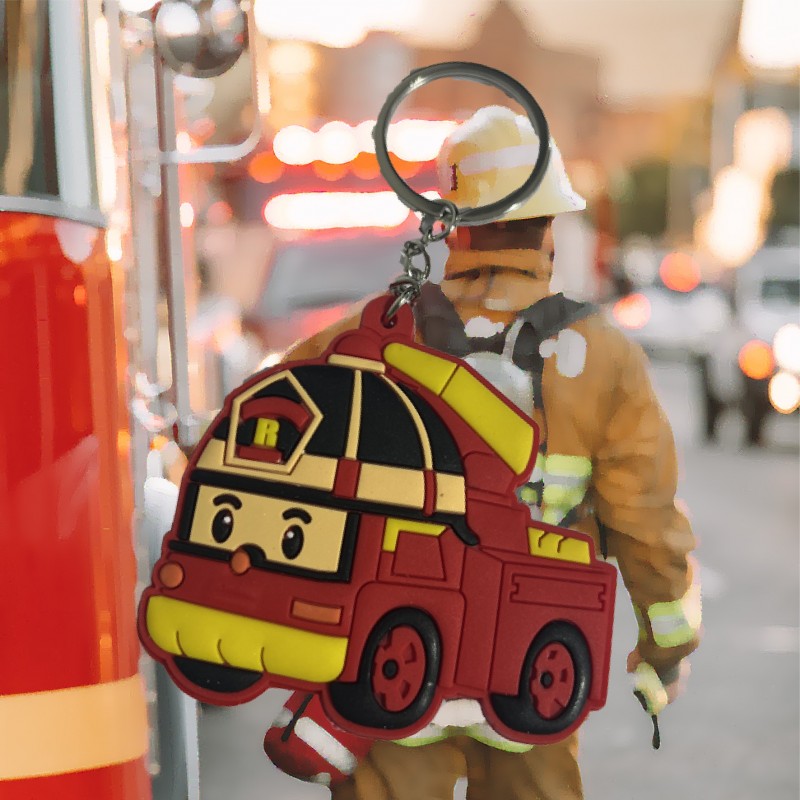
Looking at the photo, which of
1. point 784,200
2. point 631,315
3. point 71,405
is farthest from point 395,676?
point 784,200

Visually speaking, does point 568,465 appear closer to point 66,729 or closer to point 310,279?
point 66,729

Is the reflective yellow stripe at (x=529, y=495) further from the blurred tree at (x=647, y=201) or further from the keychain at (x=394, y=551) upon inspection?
the blurred tree at (x=647, y=201)

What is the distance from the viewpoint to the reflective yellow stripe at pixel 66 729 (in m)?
1.44

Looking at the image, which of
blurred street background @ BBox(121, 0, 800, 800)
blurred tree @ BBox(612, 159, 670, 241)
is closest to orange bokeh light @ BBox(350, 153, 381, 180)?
blurred street background @ BBox(121, 0, 800, 800)

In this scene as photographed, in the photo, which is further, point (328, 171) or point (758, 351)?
point (758, 351)

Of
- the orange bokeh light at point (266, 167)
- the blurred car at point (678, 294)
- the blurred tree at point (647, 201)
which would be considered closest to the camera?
the orange bokeh light at point (266, 167)

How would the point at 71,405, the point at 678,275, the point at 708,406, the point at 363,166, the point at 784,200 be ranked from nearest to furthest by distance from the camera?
the point at 71,405, the point at 363,166, the point at 708,406, the point at 678,275, the point at 784,200

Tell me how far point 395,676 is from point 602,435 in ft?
1.27

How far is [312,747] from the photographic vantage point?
4.99 feet

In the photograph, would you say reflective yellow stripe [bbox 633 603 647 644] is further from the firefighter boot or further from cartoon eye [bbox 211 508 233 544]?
cartoon eye [bbox 211 508 233 544]

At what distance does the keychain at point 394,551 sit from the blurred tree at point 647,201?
154 ft

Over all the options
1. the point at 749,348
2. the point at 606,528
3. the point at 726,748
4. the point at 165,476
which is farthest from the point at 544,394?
the point at 749,348

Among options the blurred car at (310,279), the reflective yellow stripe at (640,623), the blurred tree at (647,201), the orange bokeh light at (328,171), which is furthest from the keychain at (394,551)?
the blurred tree at (647,201)

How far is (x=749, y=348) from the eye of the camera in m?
10.1
